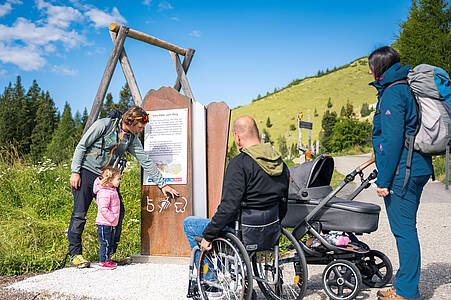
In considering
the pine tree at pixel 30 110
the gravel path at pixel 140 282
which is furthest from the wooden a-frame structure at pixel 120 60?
the pine tree at pixel 30 110

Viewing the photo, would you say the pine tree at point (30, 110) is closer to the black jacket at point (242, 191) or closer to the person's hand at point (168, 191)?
the person's hand at point (168, 191)

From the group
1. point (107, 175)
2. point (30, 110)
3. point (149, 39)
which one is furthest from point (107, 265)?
point (30, 110)

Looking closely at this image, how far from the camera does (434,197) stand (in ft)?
36.9

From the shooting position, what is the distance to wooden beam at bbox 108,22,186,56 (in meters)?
5.82

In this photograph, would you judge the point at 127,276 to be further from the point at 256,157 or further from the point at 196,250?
the point at 256,157

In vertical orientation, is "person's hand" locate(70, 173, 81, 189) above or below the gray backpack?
below

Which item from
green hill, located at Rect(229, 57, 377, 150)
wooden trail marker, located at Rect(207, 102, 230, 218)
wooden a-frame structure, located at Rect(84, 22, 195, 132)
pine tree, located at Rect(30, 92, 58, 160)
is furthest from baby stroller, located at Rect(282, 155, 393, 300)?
green hill, located at Rect(229, 57, 377, 150)

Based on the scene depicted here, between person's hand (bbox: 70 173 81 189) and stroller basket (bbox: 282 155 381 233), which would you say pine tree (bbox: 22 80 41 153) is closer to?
person's hand (bbox: 70 173 81 189)

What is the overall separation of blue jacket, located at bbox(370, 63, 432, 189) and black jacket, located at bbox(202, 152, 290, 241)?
981 millimetres

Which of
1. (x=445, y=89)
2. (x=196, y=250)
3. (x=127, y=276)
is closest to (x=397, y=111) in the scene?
(x=445, y=89)

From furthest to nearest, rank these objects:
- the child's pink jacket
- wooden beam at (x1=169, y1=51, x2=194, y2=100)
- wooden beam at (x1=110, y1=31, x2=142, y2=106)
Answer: wooden beam at (x1=169, y1=51, x2=194, y2=100) → wooden beam at (x1=110, y1=31, x2=142, y2=106) → the child's pink jacket

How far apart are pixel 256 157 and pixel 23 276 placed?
11.6 feet

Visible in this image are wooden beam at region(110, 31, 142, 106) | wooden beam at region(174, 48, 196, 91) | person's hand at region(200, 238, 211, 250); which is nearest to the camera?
person's hand at region(200, 238, 211, 250)

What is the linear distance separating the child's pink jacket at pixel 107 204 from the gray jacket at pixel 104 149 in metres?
0.25
